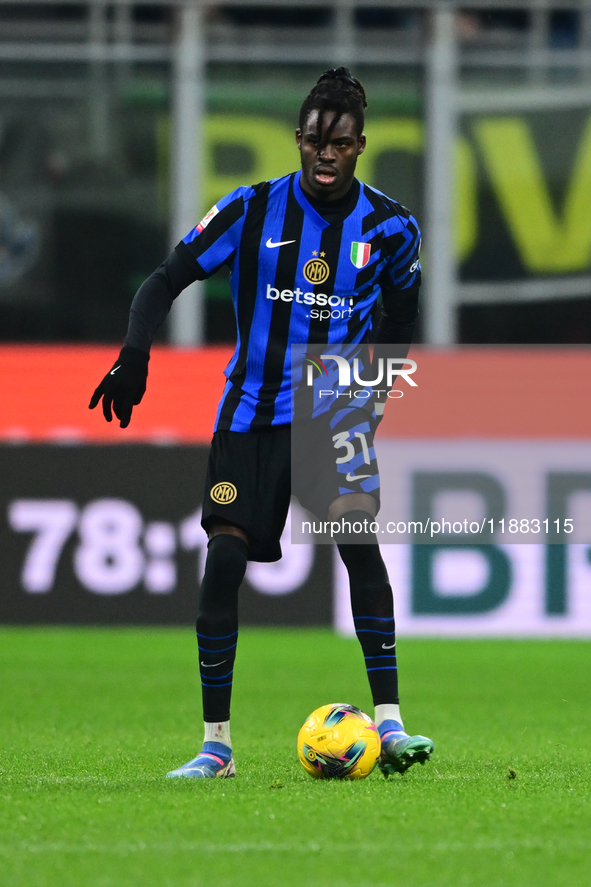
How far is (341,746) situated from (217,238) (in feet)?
4.75

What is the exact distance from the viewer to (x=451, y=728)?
5.58m

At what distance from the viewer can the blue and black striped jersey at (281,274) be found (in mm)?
4055

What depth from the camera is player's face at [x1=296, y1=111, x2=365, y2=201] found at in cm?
397

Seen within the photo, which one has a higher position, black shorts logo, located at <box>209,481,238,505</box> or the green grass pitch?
black shorts logo, located at <box>209,481,238,505</box>

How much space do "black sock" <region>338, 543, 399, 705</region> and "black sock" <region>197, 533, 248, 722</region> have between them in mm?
312

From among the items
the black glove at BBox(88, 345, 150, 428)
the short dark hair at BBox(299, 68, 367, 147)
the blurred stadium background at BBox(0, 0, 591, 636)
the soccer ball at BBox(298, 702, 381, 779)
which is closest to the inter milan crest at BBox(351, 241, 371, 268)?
the short dark hair at BBox(299, 68, 367, 147)

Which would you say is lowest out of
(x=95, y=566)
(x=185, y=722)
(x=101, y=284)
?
(x=185, y=722)

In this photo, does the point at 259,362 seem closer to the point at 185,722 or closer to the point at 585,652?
the point at 185,722

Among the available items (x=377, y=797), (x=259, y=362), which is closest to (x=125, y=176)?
(x=259, y=362)

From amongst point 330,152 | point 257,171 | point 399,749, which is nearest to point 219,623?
point 399,749

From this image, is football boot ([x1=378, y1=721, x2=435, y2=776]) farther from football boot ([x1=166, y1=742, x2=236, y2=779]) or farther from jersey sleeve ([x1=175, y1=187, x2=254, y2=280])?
jersey sleeve ([x1=175, y1=187, x2=254, y2=280])

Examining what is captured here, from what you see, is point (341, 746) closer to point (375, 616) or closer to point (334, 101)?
point (375, 616)

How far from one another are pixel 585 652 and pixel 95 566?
326 centimetres

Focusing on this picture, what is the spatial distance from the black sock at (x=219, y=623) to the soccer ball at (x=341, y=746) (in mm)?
247
